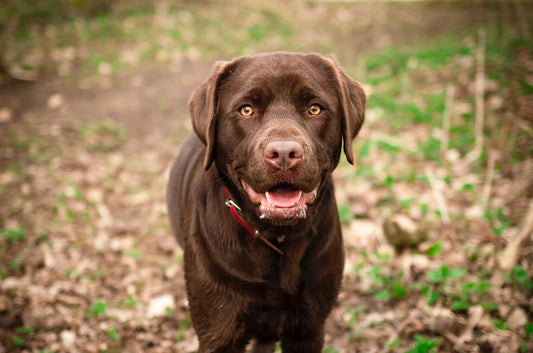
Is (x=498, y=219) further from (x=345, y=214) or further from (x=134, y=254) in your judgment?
(x=134, y=254)

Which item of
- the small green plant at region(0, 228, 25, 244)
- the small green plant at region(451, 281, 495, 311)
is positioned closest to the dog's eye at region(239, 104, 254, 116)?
the small green plant at region(451, 281, 495, 311)

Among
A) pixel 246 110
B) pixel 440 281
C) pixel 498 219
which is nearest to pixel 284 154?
pixel 246 110

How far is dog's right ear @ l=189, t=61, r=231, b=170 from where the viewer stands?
2.21 meters

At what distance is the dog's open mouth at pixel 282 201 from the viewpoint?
198 cm

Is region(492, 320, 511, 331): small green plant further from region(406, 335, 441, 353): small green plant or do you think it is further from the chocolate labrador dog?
the chocolate labrador dog

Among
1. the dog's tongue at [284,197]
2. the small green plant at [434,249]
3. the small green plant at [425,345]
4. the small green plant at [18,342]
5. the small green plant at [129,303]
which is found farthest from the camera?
the small green plant at [434,249]

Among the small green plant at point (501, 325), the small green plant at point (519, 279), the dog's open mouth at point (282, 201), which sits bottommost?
the small green plant at point (501, 325)

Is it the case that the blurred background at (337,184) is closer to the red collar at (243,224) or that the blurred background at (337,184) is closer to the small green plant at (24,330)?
the small green plant at (24,330)

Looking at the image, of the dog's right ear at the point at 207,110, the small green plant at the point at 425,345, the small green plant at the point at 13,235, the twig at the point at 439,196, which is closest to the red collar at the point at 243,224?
the dog's right ear at the point at 207,110

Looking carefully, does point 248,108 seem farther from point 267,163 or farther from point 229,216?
point 229,216

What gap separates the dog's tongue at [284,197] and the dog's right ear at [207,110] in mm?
407

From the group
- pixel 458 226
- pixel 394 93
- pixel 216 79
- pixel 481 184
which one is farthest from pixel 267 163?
pixel 394 93

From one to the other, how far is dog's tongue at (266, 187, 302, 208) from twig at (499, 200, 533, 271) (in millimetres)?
2034

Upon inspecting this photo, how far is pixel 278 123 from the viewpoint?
2.07 m
